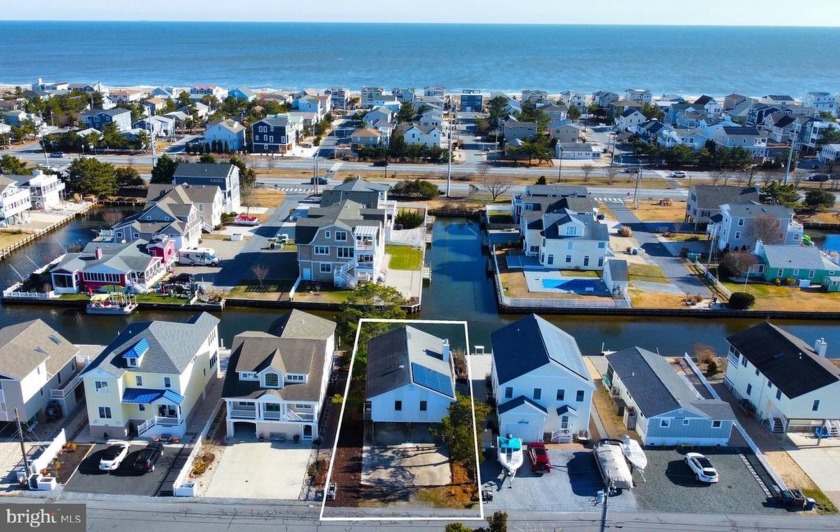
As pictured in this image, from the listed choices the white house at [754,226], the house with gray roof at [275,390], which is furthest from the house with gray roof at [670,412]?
the white house at [754,226]

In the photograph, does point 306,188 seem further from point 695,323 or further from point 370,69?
point 370,69

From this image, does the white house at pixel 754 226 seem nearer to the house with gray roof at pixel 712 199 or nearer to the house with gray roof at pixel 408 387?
the house with gray roof at pixel 712 199

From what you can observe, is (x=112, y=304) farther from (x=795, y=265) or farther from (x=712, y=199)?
(x=712, y=199)

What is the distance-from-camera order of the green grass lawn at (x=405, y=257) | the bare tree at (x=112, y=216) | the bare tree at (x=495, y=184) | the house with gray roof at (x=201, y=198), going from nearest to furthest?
the green grass lawn at (x=405, y=257), the house with gray roof at (x=201, y=198), the bare tree at (x=112, y=216), the bare tree at (x=495, y=184)

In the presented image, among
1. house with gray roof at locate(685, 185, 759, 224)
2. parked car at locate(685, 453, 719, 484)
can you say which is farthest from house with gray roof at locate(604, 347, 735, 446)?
house with gray roof at locate(685, 185, 759, 224)

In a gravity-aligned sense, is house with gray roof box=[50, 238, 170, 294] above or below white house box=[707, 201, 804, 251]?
below

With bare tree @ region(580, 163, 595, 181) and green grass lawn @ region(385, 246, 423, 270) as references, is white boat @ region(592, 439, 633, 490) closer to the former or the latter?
green grass lawn @ region(385, 246, 423, 270)
